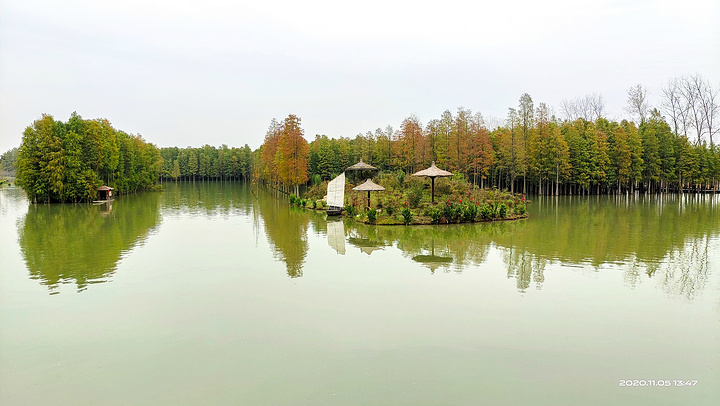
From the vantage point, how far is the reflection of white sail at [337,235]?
14602mm

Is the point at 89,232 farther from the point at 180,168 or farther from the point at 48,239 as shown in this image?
the point at 180,168

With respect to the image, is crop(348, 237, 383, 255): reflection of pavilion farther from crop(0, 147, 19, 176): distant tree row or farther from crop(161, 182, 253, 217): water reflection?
crop(0, 147, 19, 176): distant tree row

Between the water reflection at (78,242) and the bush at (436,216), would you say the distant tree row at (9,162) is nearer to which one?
the water reflection at (78,242)

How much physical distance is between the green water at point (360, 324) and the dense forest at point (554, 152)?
2691cm

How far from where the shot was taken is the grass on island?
2053 cm

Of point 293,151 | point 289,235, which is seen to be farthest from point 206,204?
point 289,235

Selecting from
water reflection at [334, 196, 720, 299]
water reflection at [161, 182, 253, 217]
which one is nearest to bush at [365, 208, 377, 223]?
water reflection at [334, 196, 720, 299]

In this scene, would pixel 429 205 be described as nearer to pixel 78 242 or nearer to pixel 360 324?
pixel 78 242

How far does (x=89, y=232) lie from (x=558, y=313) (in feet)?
58.3

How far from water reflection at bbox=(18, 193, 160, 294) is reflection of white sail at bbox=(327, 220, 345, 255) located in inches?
252

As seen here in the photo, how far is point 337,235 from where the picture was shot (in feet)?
57.3

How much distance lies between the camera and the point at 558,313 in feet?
25.1

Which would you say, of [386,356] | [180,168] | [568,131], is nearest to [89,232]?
[386,356]

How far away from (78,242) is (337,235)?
9124 mm
